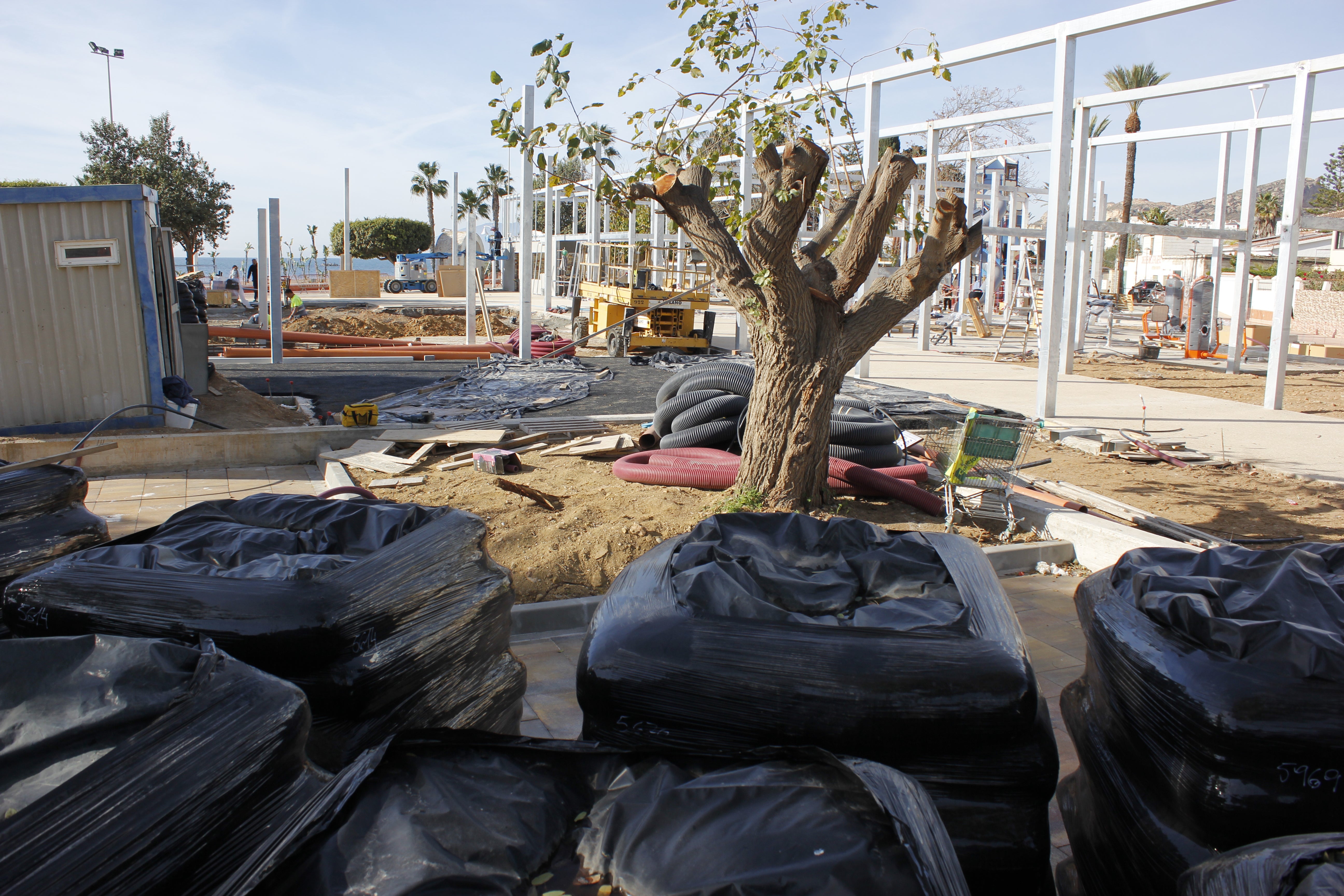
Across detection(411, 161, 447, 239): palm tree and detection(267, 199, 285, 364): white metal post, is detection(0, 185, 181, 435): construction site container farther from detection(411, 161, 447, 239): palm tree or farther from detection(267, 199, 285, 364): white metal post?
detection(411, 161, 447, 239): palm tree

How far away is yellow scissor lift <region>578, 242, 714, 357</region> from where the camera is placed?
17.6 meters

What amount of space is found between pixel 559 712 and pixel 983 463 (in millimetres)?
3651

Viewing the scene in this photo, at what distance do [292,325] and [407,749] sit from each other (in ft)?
87.5

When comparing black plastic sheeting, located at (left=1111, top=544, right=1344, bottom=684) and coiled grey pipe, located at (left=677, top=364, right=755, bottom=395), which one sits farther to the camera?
coiled grey pipe, located at (left=677, top=364, right=755, bottom=395)

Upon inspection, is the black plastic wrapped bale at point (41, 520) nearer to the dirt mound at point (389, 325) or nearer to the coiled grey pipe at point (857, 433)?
the coiled grey pipe at point (857, 433)

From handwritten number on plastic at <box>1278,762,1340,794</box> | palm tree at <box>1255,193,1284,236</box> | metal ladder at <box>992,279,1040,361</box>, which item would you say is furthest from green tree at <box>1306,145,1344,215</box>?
handwritten number on plastic at <box>1278,762,1340,794</box>

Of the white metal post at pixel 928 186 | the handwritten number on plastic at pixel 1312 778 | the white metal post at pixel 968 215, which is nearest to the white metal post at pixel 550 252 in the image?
the white metal post at pixel 928 186

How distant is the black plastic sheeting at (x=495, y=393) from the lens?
10.2 m

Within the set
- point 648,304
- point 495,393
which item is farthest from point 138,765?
point 648,304

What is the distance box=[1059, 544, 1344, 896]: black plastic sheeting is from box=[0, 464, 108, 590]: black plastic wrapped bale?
3.33 metres

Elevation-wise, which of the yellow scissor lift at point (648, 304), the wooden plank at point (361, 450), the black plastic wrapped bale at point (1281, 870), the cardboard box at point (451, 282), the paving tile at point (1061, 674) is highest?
the cardboard box at point (451, 282)

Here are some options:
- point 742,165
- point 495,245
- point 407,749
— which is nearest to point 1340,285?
point 742,165

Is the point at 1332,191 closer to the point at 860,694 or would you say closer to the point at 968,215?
the point at 968,215

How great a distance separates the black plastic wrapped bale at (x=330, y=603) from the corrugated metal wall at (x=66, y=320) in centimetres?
666
